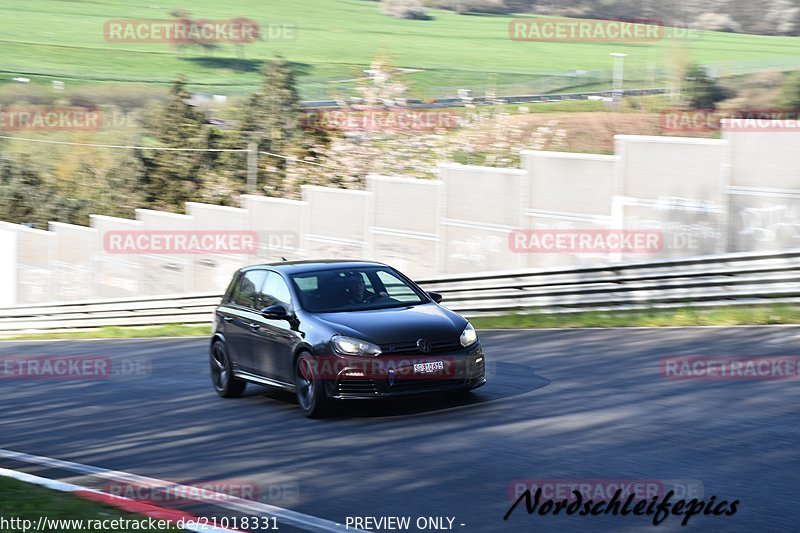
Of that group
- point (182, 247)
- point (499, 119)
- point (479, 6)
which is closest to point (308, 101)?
point (479, 6)

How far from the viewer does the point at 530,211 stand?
22.1 m

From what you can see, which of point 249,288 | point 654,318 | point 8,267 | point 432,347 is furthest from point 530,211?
point 8,267

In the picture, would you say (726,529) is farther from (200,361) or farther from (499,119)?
(499,119)

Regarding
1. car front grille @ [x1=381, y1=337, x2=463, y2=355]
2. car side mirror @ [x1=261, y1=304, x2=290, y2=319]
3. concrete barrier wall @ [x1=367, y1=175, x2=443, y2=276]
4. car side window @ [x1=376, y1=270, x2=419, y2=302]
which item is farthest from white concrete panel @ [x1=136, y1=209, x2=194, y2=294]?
car front grille @ [x1=381, y1=337, x2=463, y2=355]

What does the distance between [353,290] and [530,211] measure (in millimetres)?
10262

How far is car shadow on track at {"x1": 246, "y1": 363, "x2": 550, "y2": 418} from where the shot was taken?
37.9 ft

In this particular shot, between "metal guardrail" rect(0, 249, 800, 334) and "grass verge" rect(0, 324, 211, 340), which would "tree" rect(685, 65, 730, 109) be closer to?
"grass verge" rect(0, 324, 211, 340)

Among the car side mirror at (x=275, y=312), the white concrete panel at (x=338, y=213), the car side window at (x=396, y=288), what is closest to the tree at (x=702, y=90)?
the white concrete panel at (x=338, y=213)

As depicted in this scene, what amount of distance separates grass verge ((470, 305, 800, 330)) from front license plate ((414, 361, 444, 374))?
657 centimetres

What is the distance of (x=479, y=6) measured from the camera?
10100 cm

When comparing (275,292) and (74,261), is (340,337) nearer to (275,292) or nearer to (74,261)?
(275,292)

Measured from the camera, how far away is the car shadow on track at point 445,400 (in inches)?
454

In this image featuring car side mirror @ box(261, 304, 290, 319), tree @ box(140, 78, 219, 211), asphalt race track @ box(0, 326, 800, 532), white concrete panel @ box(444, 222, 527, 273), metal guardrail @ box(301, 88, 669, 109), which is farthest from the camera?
tree @ box(140, 78, 219, 211)

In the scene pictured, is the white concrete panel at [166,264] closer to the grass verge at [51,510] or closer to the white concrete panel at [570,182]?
the white concrete panel at [570,182]
